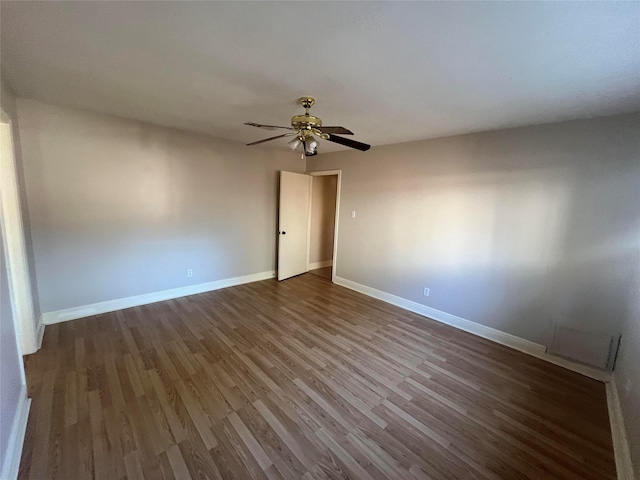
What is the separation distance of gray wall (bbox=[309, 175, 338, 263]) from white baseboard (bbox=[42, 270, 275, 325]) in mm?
1506

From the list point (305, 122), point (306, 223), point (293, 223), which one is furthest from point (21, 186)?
point (306, 223)

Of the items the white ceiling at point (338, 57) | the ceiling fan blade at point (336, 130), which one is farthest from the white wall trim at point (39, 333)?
the ceiling fan blade at point (336, 130)

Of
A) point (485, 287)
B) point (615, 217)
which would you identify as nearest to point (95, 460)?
point (485, 287)

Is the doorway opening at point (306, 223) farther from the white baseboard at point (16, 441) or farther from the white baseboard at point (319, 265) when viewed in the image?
the white baseboard at point (16, 441)

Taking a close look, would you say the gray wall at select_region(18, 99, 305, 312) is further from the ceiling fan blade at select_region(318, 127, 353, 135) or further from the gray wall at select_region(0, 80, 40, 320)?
the ceiling fan blade at select_region(318, 127, 353, 135)

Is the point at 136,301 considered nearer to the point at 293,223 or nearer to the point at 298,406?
the point at 293,223

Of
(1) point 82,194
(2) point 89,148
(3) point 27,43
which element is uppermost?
(3) point 27,43

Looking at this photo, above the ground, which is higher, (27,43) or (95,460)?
Answer: (27,43)

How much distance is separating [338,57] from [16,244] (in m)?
3.08

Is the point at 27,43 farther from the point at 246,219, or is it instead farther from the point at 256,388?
the point at 246,219

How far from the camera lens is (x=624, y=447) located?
1619 millimetres

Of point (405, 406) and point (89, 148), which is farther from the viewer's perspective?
point (89, 148)

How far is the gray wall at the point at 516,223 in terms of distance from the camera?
2.28m

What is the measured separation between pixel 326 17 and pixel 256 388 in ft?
8.12
